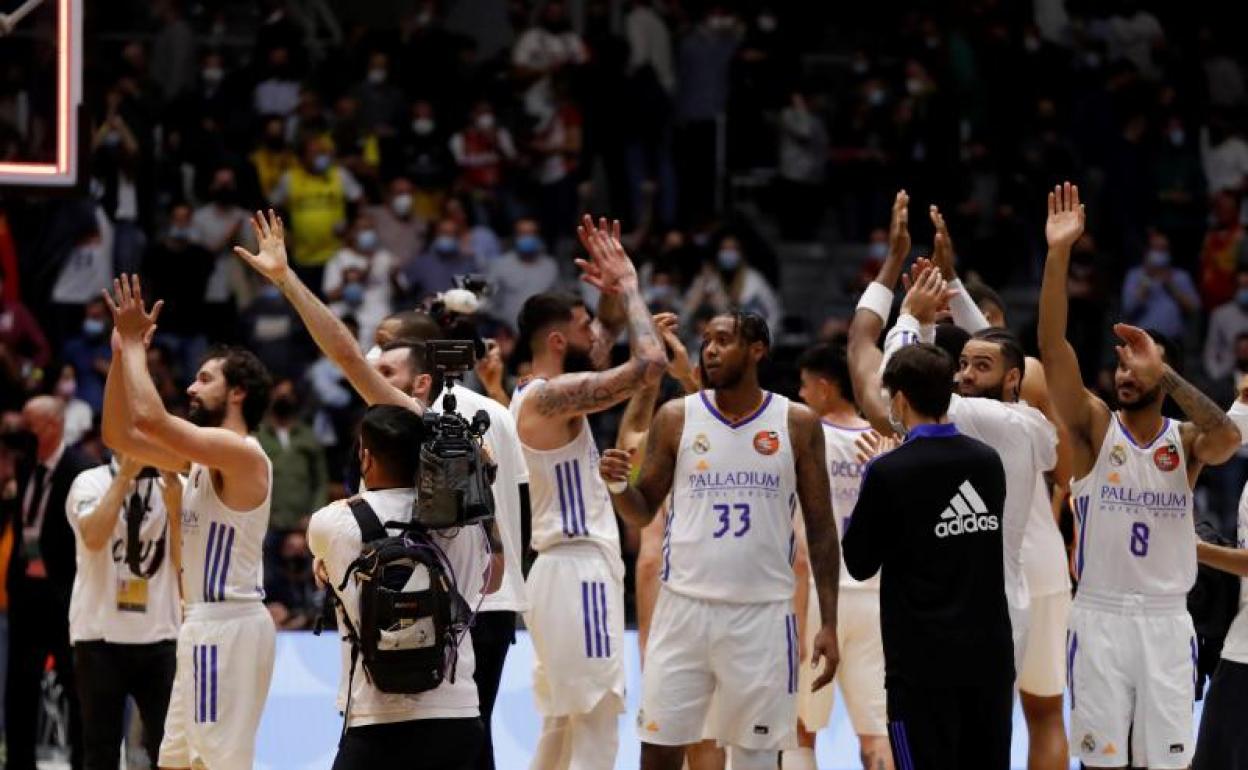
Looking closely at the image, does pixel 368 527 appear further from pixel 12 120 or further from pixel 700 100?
pixel 700 100

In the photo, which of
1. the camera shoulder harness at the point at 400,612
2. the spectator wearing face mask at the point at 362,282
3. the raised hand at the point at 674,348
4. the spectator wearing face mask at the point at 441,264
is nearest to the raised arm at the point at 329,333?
the camera shoulder harness at the point at 400,612

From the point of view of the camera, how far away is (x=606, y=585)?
9.66m

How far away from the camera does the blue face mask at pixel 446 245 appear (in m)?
18.4

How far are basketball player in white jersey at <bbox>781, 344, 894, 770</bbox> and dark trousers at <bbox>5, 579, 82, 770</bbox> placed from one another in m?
4.39

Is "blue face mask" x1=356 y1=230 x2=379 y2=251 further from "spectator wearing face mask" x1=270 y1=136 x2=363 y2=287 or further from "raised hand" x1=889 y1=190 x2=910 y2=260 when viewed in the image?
"raised hand" x1=889 y1=190 x2=910 y2=260

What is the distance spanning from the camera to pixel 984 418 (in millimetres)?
9148

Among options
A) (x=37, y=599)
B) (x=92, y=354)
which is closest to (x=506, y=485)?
(x=37, y=599)

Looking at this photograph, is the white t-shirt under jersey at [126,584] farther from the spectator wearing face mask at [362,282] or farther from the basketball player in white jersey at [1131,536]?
the spectator wearing face mask at [362,282]

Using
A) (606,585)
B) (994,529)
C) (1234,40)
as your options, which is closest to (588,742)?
(606,585)

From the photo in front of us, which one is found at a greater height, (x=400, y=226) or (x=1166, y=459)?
(x=400, y=226)

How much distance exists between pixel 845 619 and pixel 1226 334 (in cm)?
1008

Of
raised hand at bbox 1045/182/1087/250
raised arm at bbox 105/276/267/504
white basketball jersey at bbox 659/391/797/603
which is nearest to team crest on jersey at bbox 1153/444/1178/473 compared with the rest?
raised hand at bbox 1045/182/1087/250

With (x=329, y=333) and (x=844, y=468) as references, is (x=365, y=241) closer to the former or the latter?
(x=844, y=468)

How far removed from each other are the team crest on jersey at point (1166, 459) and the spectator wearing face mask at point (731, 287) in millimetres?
9091
